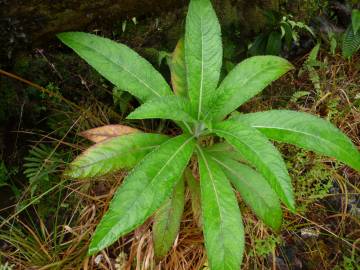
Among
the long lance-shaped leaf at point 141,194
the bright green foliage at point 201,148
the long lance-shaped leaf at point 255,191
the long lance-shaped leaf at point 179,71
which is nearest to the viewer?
the long lance-shaped leaf at point 141,194

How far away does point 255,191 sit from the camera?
6.42ft

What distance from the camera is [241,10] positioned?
295 centimetres

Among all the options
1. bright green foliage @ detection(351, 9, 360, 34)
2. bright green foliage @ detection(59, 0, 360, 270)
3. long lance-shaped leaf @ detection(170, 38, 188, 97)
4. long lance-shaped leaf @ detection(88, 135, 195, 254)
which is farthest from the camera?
bright green foliage @ detection(351, 9, 360, 34)

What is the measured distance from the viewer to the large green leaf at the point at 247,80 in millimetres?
1989

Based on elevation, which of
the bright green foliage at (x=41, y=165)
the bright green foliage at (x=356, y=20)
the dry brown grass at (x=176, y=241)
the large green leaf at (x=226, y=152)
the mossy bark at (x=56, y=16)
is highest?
the mossy bark at (x=56, y=16)

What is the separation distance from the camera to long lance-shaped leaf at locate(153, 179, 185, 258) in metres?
1.98

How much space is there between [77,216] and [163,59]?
1211mm

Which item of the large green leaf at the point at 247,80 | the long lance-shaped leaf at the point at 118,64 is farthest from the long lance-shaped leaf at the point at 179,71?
the large green leaf at the point at 247,80

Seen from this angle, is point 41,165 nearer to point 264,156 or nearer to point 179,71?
point 179,71

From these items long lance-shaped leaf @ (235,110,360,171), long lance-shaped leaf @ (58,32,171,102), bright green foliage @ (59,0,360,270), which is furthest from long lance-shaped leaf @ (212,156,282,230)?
long lance-shaped leaf @ (58,32,171,102)

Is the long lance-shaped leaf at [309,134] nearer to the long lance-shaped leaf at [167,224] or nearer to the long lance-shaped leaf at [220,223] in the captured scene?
the long lance-shaped leaf at [220,223]

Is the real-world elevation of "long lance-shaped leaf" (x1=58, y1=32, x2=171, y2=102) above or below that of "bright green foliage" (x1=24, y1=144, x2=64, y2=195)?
above

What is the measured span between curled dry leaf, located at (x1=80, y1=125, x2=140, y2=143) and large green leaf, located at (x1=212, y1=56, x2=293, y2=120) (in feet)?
1.71

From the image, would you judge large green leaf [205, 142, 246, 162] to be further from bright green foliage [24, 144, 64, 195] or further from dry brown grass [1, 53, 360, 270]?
bright green foliage [24, 144, 64, 195]
